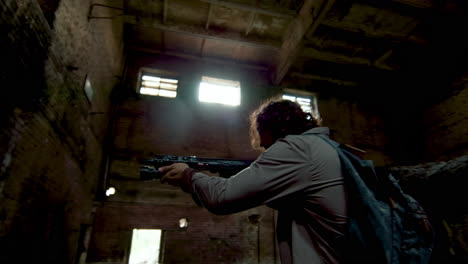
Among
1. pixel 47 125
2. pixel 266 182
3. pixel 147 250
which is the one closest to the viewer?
pixel 266 182

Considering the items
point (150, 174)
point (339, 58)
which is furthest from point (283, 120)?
point (339, 58)

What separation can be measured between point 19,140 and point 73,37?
6.13ft

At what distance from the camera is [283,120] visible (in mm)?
1839

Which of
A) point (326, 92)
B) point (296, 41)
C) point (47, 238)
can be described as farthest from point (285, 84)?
point (47, 238)

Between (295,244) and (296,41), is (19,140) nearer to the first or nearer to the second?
(295,244)

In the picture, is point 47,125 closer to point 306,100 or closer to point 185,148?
point 185,148

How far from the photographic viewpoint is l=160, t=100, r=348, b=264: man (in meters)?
1.24

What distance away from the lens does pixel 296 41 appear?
6.06 m

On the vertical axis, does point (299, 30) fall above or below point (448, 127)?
above

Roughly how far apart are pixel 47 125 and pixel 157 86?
412 cm

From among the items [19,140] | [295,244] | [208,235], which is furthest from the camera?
[208,235]

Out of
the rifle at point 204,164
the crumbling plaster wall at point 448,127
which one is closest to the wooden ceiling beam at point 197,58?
the crumbling plaster wall at point 448,127

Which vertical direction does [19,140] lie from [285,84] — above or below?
below

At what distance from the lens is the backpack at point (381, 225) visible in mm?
1087
